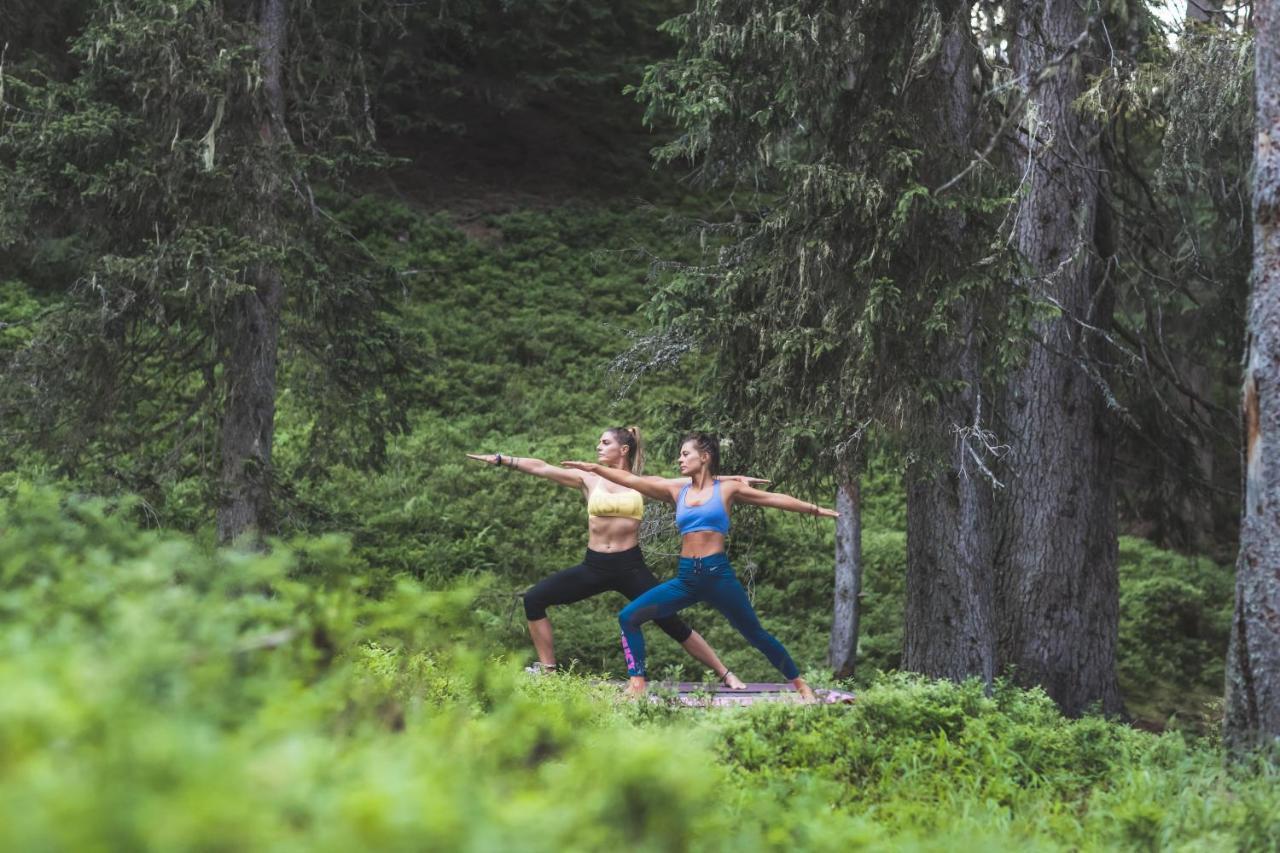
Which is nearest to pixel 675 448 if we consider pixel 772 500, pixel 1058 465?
pixel 772 500

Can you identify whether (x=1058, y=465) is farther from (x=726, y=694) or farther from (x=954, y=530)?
(x=726, y=694)

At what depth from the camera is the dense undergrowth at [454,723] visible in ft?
8.45

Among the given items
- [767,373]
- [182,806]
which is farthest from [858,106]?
[182,806]

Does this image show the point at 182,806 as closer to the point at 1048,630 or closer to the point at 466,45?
the point at 1048,630

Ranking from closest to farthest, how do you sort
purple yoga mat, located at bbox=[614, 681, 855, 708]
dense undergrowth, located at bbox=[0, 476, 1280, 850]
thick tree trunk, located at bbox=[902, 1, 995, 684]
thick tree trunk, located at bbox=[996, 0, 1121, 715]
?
dense undergrowth, located at bbox=[0, 476, 1280, 850]
purple yoga mat, located at bbox=[614, 681, 855, 708]
thick tree trunk, located at bbox=[902, 1, 995, 684]
thick tree trunk, located at bbox=[996, 0, 1121, 715]

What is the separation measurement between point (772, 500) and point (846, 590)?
6105 mm

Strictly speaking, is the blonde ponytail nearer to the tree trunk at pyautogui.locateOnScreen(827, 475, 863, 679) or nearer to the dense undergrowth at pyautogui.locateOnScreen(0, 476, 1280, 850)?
the dense undergrowth at pyautogui.locateOnScreen(0, 476, 1280, 850)

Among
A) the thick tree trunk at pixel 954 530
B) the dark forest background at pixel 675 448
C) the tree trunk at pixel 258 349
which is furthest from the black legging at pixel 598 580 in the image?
the tree trunk at pixel 258 349

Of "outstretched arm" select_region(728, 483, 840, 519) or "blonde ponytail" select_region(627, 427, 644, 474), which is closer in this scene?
"outstretched arm" select_region(728, 483, 840, 519)

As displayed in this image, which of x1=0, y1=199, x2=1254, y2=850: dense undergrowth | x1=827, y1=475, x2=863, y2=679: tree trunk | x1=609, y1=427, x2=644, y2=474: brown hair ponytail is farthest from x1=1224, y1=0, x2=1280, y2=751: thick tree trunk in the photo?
x1=827, y1=475, x2=863, y2=679: tree trunk

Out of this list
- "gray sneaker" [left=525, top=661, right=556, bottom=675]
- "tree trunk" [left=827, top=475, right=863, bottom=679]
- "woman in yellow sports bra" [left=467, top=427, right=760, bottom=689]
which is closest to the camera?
"gray sneaker" [left=525, top=661, right=556, bottom=675]

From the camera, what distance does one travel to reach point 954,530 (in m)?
10.1

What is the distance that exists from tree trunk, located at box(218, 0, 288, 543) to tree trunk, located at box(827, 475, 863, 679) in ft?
20.6

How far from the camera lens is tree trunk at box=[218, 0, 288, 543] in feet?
39.2
